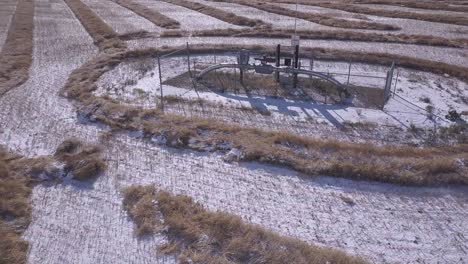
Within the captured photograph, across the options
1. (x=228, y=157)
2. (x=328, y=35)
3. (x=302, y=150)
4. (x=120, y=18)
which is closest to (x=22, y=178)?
(x=228, y=157)

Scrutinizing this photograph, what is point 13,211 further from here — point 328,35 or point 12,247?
point 328,35

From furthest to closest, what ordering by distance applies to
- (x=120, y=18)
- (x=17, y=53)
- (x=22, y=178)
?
(x=120, y=18), (x=17, y=53), (x=22, y=178)

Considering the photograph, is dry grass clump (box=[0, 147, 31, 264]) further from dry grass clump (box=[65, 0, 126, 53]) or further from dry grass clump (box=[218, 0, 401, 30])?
dry grass clump (box=[218, 0, 401, 30])

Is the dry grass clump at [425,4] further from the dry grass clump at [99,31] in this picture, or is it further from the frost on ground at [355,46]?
the dry grass clump at [99,31]

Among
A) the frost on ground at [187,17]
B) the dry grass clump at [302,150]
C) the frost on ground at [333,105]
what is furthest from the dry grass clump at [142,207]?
the frost on ground at [187,17]

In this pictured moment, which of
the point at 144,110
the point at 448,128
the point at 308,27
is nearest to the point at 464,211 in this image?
the point at 448,128

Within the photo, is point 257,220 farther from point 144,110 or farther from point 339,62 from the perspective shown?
point 339,62
